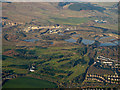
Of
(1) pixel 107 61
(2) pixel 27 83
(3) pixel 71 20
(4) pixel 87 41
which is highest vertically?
(3) pixel 71 20

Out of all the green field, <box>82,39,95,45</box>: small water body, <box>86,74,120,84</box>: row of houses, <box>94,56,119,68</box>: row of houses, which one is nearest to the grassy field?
Answer: <box>82,39,95,45</box>: small water body

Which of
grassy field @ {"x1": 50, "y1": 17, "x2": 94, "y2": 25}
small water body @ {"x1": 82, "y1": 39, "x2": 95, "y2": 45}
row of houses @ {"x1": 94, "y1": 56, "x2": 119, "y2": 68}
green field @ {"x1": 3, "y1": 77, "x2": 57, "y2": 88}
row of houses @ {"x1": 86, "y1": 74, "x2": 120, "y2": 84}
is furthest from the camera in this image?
grassy field @ {"x1": 50, "y1": 17, "x2": 94, "y2": 25}

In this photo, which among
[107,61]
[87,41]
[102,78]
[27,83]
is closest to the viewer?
[27,83]

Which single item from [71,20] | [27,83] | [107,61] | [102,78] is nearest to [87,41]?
[107,61]

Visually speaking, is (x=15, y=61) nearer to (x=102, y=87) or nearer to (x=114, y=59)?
(x=102, y=87)

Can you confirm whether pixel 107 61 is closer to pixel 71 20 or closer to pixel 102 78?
pixel 102 78

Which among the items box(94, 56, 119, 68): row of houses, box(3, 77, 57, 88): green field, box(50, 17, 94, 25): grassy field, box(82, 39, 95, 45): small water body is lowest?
box(3, 77, 57, 88): green field

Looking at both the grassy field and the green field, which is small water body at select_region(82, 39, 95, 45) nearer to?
the grassy field

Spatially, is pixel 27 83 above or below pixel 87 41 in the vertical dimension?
below

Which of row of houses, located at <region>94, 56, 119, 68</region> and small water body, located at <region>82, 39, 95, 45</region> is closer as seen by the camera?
row of houses, located at <region>94, 56, 119, 68</region>
